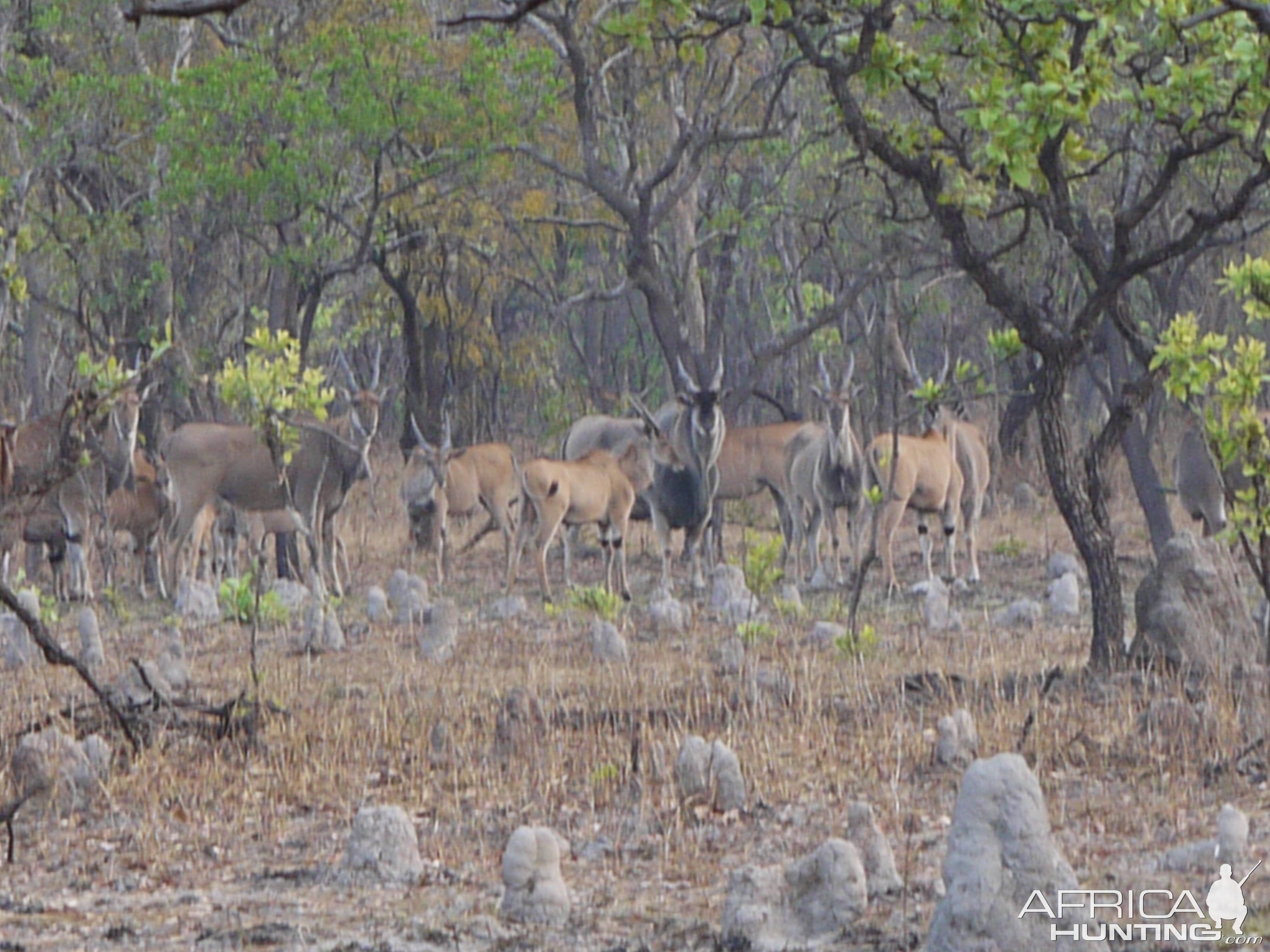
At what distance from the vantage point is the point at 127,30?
755 inches

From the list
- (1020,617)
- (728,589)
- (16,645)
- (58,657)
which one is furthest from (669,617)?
(58,657)

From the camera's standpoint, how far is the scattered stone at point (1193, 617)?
9.10 metres

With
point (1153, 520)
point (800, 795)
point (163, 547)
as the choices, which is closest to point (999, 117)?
point (800, 795)

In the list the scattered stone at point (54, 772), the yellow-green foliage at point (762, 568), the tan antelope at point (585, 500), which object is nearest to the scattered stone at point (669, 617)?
the yellow-green foliage at point (762, 568)

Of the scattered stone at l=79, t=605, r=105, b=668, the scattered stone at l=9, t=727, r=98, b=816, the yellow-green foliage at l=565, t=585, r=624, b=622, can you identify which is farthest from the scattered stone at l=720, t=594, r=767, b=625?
the scattered stone at l=9, t=727, r=98, b=816

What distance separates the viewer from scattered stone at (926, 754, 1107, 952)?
4609mm

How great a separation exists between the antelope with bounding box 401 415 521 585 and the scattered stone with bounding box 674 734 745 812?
9.93 metres

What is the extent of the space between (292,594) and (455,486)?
8.58ft

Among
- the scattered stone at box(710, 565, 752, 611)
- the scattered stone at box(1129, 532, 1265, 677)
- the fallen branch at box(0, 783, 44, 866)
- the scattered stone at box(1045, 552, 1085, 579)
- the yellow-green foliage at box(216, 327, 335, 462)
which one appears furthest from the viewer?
the scattered stone at box(1045, 552, 1085, 579)

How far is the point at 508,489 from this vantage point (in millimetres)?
18078

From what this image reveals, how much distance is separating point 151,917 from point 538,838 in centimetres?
118

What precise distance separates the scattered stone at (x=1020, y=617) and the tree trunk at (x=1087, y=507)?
3250mm

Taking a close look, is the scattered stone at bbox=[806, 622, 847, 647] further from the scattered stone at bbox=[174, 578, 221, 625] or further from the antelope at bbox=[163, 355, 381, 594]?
the antelope at bbox=[163, 355, 381, 594]

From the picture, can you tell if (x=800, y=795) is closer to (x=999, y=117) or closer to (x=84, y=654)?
(x=999, y=117)
